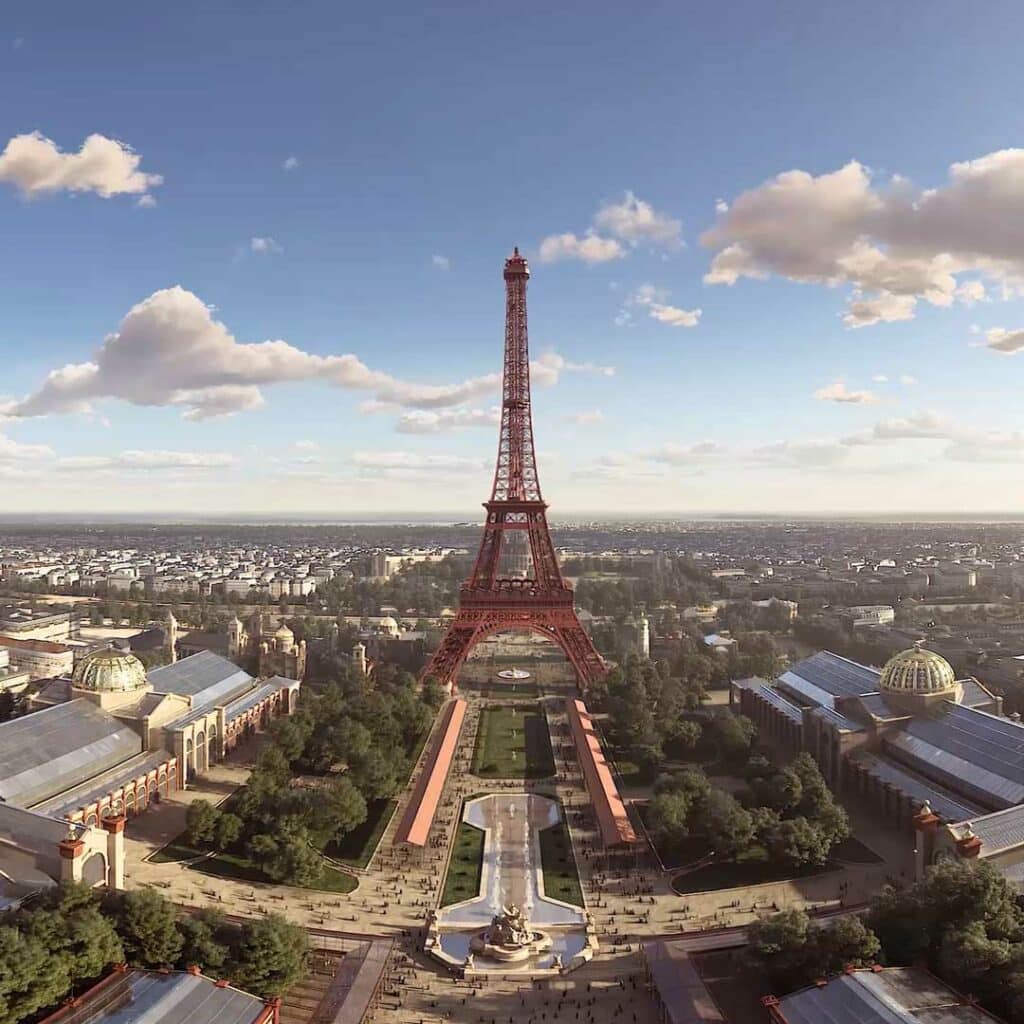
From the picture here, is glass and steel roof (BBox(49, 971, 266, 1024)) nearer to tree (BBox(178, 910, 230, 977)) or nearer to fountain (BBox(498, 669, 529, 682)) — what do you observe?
tree (BBox(178, 910, 230, 977))

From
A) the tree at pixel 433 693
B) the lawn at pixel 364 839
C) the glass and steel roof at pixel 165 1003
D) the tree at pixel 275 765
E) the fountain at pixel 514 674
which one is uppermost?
the tree at pixel 433 693

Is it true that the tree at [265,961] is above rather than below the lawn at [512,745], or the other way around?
above

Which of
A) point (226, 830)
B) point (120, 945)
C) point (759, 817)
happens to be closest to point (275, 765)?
point (226, 830)

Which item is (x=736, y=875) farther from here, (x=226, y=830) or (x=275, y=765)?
(x=275, y=765)

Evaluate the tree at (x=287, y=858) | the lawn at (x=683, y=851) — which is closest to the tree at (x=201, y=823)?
the tree at (x=287, y=858)

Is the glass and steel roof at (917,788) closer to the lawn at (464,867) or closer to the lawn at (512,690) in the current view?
the lawn at (464,867)

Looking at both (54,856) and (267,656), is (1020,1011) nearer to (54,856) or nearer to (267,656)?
(54,856)

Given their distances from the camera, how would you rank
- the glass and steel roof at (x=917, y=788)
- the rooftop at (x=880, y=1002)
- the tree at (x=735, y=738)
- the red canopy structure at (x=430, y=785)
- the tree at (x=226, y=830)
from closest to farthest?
the rooftop at (x=880, y=1002) < the glass and steel roof at (x=917, y=788) < the tree at (x=226, y=830) < the red canopy structure at (x=430, y=785) < the tree at (x=735, y=738)
